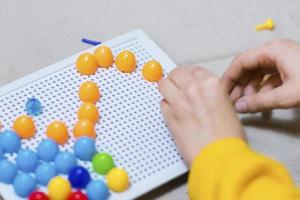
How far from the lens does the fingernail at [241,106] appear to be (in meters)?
0.72

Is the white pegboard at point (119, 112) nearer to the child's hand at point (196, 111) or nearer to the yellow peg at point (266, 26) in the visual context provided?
the child's hand at point (196, 111)

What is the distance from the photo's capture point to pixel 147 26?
0.89m

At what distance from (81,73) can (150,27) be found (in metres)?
0.19

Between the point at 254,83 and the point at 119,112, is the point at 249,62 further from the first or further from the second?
the point at 119,112

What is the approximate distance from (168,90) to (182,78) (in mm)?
25

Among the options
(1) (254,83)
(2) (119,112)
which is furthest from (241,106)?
(2) (119,112)

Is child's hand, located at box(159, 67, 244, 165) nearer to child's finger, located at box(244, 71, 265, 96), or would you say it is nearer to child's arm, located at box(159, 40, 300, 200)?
child's arm, located at box(159, 40, 300, 200)

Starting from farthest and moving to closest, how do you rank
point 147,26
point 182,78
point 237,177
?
point 147,26
point 182,78
point 237,177

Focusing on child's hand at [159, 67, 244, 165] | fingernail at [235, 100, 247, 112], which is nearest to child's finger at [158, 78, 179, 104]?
child's hand at [159, 67, 244, 165]

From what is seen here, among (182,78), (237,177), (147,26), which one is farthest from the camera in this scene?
(147,26)

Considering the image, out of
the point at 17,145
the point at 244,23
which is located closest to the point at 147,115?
the point at 17,145

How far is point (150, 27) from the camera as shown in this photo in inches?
35.0

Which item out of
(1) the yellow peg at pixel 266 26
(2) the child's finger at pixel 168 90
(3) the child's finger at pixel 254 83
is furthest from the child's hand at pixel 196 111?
(1) the yellow peg at pixel 266 26

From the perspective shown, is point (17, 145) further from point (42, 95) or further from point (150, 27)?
point (150, 27)
